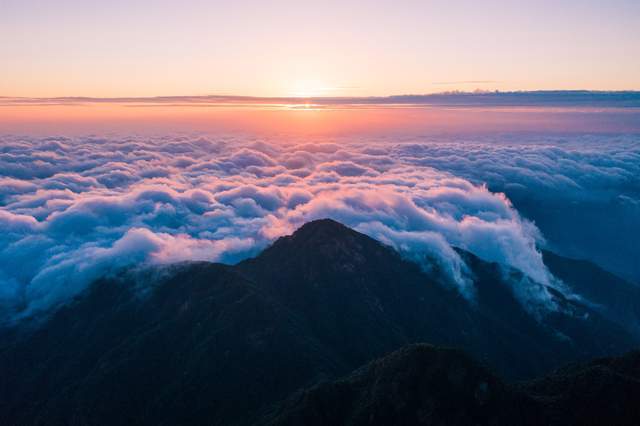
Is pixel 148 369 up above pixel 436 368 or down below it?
below

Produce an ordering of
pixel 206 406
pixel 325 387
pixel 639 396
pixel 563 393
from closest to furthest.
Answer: pixel 639 396 < pixel 563 393 < pixel 325 387 < pixel 206 406

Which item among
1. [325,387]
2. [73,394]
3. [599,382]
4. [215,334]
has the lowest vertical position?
[73,394]

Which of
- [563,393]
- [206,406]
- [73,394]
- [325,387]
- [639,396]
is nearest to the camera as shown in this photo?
[639,396]

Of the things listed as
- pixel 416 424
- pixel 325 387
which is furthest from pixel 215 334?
pixel 416 424

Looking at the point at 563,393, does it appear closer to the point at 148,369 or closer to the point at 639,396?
the point at 639,396

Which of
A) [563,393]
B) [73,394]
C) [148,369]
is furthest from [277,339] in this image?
[563,393]

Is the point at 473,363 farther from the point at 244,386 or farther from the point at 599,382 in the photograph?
the point at 244,386

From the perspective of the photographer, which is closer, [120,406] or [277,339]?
[120,406]
